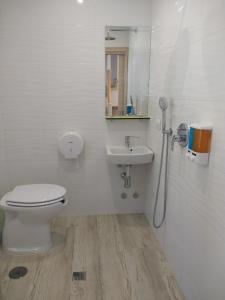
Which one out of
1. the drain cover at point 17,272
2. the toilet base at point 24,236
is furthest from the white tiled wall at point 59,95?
the drain cover at point 17,272

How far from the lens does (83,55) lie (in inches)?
91.2

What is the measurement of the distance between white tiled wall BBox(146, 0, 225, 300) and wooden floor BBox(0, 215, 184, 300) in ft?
0.58

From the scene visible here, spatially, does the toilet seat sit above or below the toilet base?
above

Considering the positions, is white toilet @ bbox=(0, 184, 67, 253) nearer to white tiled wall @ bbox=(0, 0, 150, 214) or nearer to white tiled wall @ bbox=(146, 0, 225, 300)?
white tiled wall @ bbox=(0, 0, 150, 214)

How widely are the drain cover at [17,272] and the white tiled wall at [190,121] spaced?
44.8 inches

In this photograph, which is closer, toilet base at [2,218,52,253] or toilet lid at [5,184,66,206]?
toilet lid at [5,184,66,206]

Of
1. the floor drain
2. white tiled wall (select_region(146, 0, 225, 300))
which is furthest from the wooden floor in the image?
white tiled wall (select_region(146, 0, 225, 300))

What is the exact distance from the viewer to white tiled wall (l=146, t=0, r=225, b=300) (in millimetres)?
1191

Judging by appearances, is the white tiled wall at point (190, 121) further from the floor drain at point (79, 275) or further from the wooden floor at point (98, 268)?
the floor drain at point (79, 275)

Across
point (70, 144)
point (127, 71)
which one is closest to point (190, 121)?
point (127, 71)

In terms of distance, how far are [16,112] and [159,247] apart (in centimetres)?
186

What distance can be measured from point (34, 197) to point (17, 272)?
1.86ft

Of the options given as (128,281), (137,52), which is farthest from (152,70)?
(128,281)

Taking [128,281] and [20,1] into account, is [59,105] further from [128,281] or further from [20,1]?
[128,281]
